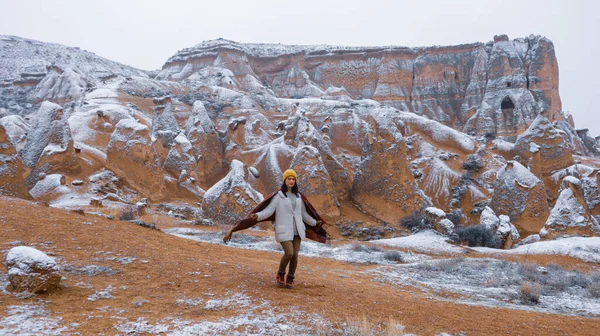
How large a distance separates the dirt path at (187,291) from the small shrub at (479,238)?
932 cm

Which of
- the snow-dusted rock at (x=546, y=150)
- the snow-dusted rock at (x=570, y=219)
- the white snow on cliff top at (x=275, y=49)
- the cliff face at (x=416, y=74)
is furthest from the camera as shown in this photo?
the white snow on cliff top at (x=275, y=49)

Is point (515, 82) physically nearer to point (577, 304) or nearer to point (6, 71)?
point (577, 304)

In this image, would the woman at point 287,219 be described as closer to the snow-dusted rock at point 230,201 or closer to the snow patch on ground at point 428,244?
the snow patch on ground at point 428,244

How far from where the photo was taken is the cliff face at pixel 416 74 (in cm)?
5622

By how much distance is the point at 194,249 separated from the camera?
8.50 m

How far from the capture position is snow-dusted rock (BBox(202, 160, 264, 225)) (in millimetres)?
16891

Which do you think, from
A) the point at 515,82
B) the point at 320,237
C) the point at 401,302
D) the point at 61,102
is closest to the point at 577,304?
the point at 401,302

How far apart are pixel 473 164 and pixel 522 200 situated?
29.5 ft

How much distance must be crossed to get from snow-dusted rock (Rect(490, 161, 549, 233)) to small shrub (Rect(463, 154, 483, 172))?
7.74 metres

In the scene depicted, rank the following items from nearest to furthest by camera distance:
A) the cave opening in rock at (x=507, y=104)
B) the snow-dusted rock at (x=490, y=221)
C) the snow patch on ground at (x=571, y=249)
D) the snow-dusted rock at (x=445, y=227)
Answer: the snow patch on ground at (x=571, y=249) < the snow-dusted rock at (x=445, y=227) < the snow-dusted rock at (x=490, y=221) < the cave opening in rock at (x=507, y=104)

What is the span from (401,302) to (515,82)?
59.9 m

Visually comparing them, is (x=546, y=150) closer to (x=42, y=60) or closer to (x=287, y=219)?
(x=287, y=219)

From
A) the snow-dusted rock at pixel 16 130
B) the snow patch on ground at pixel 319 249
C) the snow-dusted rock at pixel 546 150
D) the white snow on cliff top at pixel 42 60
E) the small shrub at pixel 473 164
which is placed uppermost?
the white snow on cliff top at pixel 42 60

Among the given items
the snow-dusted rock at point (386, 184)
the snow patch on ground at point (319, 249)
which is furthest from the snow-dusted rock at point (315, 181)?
the snow patch on ground at point (319, 249)
